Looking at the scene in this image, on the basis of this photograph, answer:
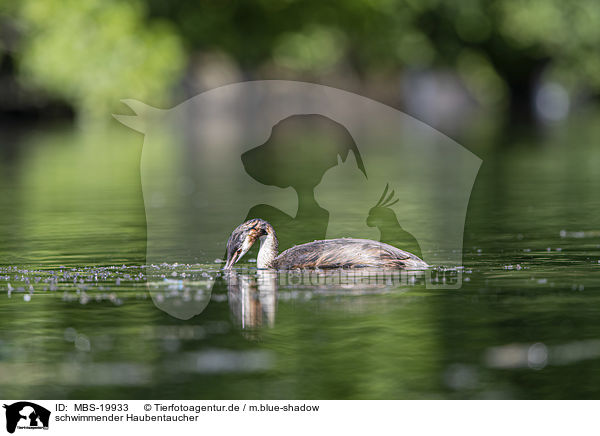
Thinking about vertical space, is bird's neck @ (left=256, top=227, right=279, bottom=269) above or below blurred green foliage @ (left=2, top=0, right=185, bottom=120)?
below

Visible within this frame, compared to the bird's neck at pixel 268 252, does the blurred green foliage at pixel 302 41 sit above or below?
above

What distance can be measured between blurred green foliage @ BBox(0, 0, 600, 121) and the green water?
27175mm

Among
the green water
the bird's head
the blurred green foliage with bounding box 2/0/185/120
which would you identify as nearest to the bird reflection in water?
the green water

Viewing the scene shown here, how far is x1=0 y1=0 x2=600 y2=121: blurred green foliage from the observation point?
40.8m

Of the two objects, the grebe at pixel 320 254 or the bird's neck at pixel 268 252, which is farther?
the bird's neck at pixel 268 252

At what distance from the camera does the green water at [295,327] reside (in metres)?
6.96
